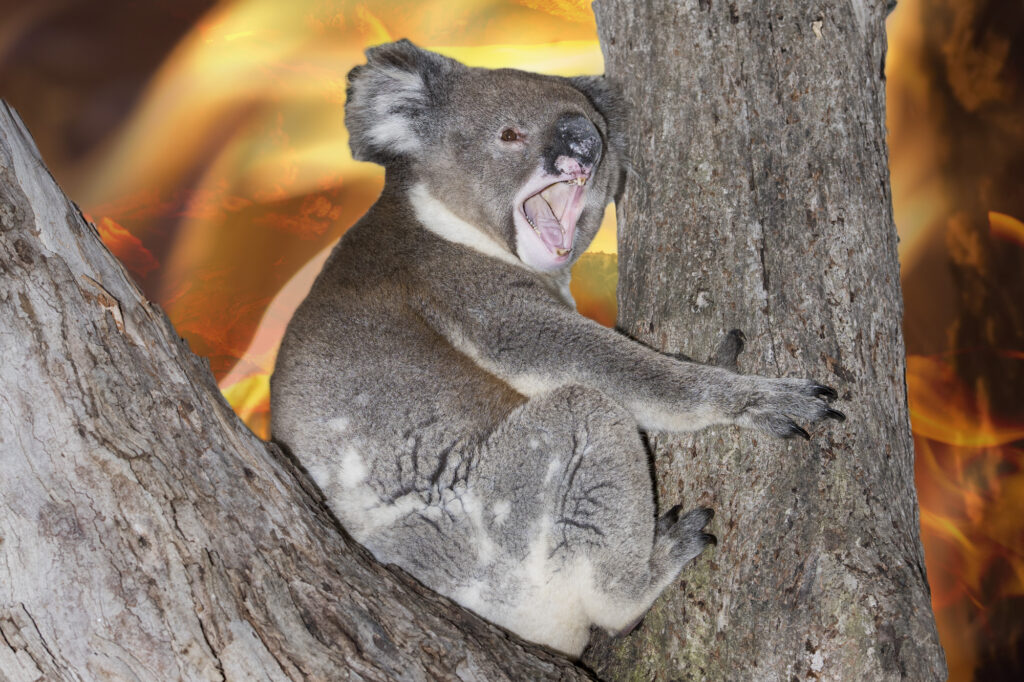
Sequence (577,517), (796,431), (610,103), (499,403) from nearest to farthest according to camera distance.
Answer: (796,431), (577,517), (499,403), (610,103)

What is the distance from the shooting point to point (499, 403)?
2.39 meters

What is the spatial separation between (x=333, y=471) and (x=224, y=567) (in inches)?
25.9

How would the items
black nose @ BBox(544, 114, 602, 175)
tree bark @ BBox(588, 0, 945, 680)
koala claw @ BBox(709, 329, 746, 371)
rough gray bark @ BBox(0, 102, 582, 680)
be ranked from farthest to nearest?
black nose @ BBox(544, 114, 602, 175) → koala claw @ BBox(709, 329, 746, 371) → tree bark @ BBox(588, 0, 945, 680) → rough gray bark @ BBox(0, 102, 582, 680)

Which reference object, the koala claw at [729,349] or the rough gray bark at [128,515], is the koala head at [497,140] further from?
the rough gray bark at [128,515]

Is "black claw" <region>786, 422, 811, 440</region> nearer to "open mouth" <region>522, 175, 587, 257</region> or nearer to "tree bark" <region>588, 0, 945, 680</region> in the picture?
"tree bark" <region>588, 0, 945, 680</region>

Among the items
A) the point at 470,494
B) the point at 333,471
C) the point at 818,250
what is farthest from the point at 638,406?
the point at 333,471

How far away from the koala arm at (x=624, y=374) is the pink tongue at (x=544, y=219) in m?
0.37

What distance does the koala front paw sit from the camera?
2096 millimetres

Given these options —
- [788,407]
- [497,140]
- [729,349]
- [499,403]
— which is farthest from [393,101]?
[788,407]

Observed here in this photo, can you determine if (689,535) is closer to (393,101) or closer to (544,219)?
(544,219)

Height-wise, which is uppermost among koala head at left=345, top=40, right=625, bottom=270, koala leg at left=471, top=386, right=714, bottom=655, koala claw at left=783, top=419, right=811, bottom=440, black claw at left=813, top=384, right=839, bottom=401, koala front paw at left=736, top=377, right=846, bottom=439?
koala head at left=345, top=40, right=625, bottom=270

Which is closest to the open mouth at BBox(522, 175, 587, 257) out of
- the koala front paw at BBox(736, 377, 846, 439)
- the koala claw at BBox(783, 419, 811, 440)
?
the koala front paw at BBox(736, 377, 846, 439)

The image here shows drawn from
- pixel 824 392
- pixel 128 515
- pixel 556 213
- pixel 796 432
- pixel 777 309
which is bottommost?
pixel 128 515

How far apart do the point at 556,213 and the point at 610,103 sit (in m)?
0.41
